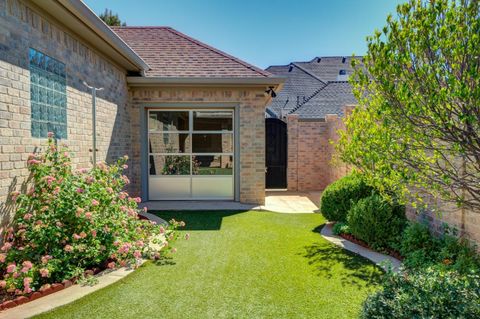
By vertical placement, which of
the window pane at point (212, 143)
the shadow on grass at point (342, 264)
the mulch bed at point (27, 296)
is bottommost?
the shadow on grass at point (342, 264)

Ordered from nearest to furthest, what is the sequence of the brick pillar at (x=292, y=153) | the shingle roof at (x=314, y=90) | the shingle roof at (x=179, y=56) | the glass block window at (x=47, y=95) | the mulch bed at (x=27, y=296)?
1. the mulch bed at (x=27, y=296)
2. the glass block window at (x=47, y=95)
3. the shingle roof at (x=179, y=56)
4. the brick pillar at (x=292, y=153)
5. the shingle roof at (x=314, y=90)

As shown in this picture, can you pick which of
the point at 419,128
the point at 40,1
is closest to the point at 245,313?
the point at 419,128

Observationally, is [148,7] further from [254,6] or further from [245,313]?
[245,313]

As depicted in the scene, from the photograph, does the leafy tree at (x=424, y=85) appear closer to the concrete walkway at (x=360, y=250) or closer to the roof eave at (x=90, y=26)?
the concrete walkway at (x=360, y=250)

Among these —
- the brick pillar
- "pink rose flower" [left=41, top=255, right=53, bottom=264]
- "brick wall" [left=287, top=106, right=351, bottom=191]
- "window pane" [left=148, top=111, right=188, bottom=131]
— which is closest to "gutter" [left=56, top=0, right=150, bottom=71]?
"window pane" [left=148, top=111, right=188, bottom=131]

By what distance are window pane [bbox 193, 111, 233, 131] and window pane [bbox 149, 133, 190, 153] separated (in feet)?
1.79

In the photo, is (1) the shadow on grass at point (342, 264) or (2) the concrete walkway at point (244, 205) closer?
(1) the shadow on grass at point (342, 264)

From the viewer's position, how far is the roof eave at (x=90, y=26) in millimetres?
5018

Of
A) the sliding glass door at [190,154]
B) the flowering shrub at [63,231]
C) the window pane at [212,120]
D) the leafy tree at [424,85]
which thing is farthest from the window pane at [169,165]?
the leafy tree at [424,85]

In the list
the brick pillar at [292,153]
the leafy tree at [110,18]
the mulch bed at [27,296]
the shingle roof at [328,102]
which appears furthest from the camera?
the leafy tree at [110,18]

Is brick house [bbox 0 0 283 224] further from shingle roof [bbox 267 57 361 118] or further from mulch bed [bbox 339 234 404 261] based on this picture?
mulch bed [bbox 339 234 404 261]

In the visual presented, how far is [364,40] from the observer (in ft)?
→ 9.16

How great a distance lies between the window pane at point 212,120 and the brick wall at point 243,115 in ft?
1.27

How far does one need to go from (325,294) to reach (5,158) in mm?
4534
